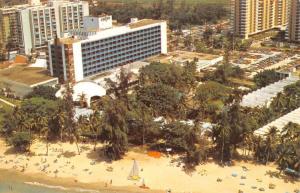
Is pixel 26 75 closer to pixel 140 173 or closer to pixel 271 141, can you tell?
pixel 140 173

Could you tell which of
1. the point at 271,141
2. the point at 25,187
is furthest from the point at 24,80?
the point at 271,141

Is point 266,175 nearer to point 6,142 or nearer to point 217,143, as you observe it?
point 217,143

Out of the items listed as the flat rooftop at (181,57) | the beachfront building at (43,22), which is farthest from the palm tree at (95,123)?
the beachfront building at (43,22)

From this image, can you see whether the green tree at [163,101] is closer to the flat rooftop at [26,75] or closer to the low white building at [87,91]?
the low white building at [87,91]

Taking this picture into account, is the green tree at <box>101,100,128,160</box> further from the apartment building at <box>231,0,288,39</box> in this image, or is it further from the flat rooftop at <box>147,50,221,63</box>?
the apartment building at <box>231,0,288,39</box>

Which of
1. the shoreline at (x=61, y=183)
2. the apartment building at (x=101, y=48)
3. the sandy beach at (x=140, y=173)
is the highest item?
the apartment building at (x=101, y=48)

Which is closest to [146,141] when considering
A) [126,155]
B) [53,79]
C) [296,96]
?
[126,155]
